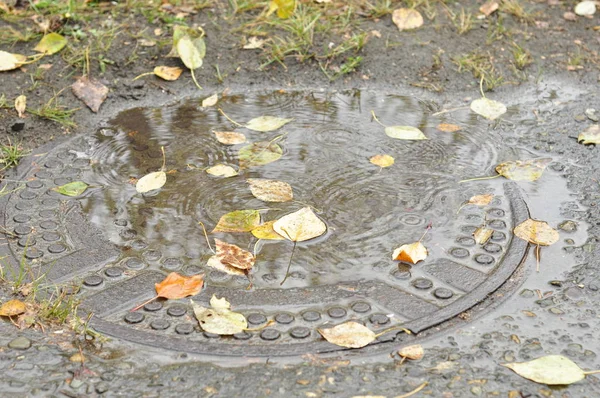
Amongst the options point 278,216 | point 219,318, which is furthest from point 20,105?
point 219,318

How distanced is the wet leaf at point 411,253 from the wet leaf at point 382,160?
627 millimetres

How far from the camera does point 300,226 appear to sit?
2766 millimetres

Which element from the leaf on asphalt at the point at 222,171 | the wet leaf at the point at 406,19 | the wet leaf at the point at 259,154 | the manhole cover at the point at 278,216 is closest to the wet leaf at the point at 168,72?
the manhole cover at the point at 278,216

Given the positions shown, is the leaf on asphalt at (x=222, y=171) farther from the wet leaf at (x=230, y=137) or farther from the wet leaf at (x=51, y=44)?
the wet leaf at (x=51, y=44)

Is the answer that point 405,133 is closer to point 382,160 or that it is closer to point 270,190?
point 382,160

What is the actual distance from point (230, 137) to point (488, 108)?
4.32ft

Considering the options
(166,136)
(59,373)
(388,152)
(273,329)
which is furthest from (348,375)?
(166,136)

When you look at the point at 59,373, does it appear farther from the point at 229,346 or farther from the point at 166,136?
the point at 166,136

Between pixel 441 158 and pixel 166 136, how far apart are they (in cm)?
125

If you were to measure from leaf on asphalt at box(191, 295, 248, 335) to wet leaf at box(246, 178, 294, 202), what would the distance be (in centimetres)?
64

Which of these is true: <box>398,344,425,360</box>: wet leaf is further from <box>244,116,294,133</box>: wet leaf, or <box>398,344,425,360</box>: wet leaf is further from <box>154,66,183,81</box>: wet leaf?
<box>154,66,183,81</box>: wet leaf

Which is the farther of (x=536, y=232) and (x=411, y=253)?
(x=536, y=232)

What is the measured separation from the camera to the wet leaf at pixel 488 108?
3721mm

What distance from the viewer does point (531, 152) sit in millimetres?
3412
